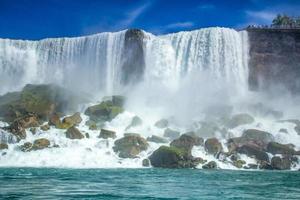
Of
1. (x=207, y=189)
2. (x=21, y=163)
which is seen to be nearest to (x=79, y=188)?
(x=207, y=189)

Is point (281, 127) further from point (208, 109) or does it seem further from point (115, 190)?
point (115, 190)

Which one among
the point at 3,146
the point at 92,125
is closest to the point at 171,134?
the point at 92,125

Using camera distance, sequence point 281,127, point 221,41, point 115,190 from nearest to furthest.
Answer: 1. point 115,190
2. point 281,127
3. point 221,41

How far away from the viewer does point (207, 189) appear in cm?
1942

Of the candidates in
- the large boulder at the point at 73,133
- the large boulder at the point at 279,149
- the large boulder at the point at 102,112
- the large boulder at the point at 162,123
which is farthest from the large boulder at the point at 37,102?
the large boulder at the point at 279,149

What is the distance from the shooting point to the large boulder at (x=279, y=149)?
3559 centimetres

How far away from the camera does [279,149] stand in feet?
117

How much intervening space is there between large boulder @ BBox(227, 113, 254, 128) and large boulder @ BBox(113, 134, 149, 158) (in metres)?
9.10

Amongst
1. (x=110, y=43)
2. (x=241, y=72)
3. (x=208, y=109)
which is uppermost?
(x=110, y=43)

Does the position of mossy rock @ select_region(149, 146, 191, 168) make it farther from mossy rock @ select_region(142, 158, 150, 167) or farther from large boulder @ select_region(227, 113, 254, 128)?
large boulder @ select_region(227, 113, 254, 128)

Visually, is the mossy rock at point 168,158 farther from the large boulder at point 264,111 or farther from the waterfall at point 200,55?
the waterfall at point 200,55

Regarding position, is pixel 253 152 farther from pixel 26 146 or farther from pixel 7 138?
pixel 7 138

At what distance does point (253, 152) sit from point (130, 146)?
8.56 metres

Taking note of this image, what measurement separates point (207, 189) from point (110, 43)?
117 feet
